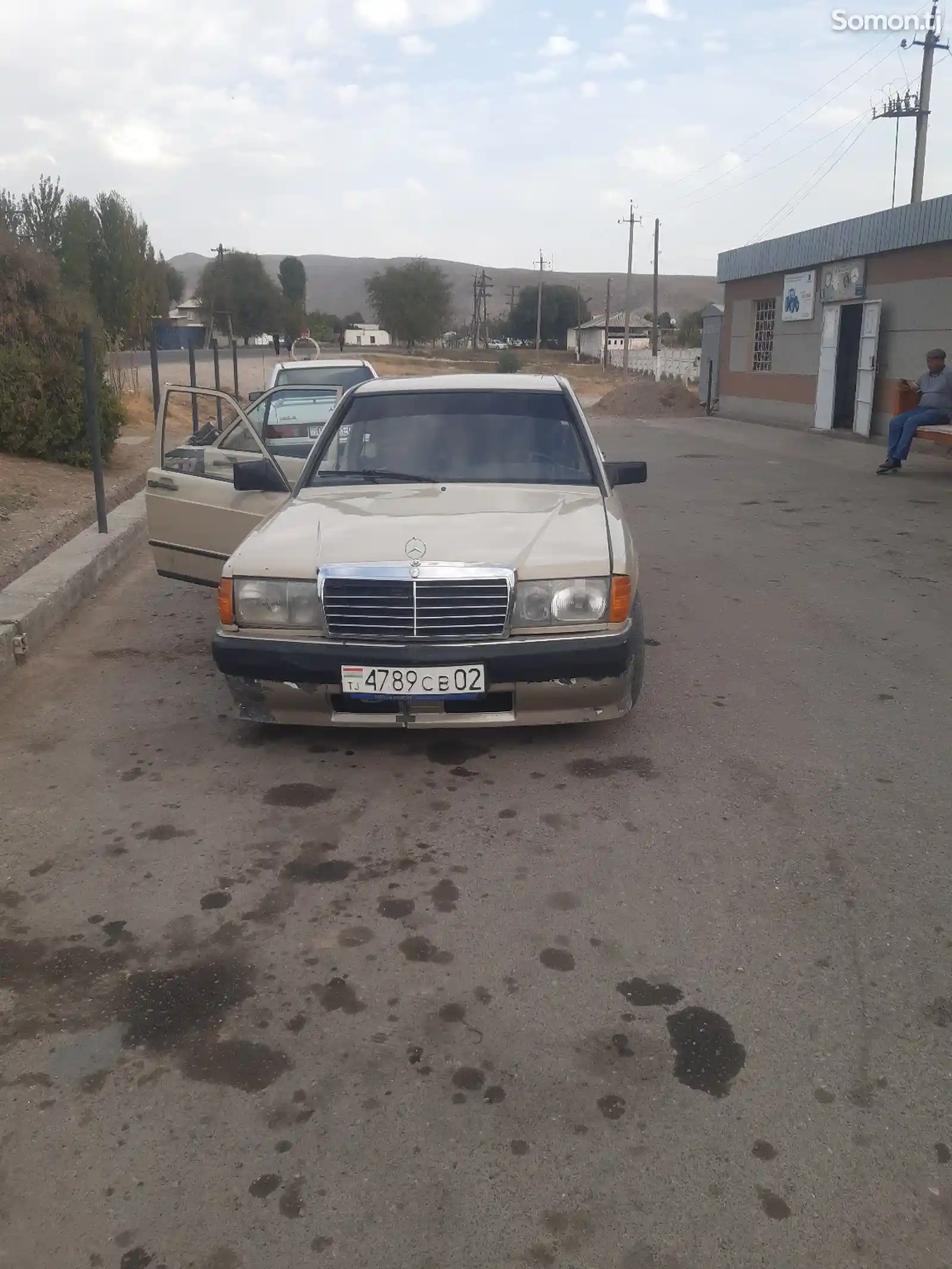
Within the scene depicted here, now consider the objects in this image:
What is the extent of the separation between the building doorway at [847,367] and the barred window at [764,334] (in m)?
2.91

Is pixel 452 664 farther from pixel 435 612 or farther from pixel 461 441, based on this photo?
pixel 461 441

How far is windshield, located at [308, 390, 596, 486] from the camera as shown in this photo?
5.38 m

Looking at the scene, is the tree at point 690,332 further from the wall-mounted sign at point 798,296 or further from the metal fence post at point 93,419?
the metal fence post at point 93,419

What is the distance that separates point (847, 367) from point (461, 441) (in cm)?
1781

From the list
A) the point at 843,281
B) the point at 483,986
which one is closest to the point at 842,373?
the point at 843,281

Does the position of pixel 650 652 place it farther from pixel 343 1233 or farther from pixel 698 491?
pixel 698 491

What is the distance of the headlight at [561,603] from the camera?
170 inches

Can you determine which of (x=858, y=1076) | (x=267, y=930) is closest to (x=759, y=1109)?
(x=858, y=1076)

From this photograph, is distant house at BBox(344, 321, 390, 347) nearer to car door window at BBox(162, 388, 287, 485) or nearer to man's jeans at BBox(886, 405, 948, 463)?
man's jeans at BBox(886, 405, 948, 463)

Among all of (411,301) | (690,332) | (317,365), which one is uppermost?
(411,301)

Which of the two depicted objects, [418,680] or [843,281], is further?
[843,281]

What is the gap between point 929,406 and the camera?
1405 cm

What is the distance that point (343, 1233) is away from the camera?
2.17 meters

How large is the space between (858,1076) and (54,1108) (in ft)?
6.30
